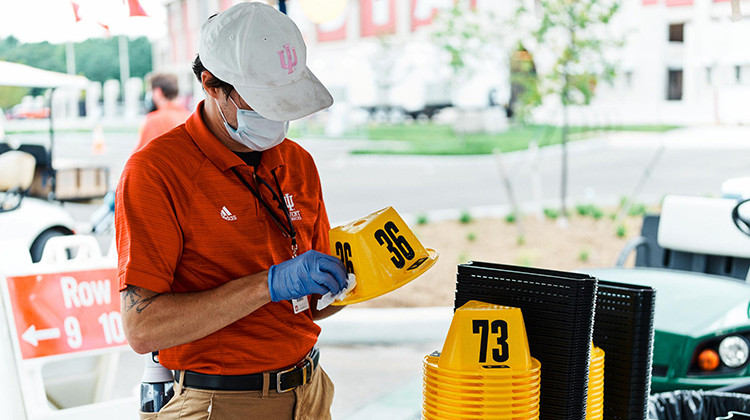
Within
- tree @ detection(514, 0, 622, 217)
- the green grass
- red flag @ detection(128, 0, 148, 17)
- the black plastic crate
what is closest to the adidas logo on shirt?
the black plastic crate

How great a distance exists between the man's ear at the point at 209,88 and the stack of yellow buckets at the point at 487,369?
0.81 meters

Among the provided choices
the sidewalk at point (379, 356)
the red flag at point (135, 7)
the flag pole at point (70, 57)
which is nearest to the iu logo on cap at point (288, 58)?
the sidewalk at point (379, 356)

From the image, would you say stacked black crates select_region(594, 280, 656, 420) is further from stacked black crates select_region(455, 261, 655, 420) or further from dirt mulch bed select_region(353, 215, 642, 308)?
dirt mulch bed select_region(353, 215, 642, 308)

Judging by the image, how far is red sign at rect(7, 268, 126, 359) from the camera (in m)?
3.51

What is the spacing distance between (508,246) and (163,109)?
404cm

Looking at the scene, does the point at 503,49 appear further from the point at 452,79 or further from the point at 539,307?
the point at 539,307

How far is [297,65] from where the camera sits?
1.98 m

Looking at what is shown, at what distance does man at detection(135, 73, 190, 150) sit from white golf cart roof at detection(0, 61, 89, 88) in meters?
3.19

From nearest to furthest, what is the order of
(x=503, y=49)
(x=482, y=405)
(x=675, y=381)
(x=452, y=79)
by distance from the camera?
1. (x=482, y=405)
2. (x=675, y=381)
3. (x=503, y=49)
4. (x=452, y=79)

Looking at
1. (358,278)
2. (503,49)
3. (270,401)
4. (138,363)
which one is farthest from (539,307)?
(503,49)

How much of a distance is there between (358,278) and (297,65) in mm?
559

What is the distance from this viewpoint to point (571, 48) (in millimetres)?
9086

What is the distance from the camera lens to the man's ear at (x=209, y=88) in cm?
195

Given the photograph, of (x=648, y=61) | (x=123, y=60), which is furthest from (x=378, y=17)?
(x=648, y=61)
